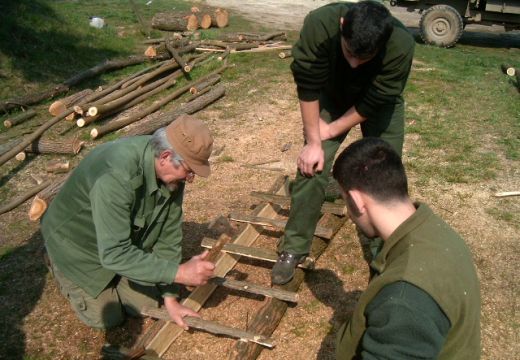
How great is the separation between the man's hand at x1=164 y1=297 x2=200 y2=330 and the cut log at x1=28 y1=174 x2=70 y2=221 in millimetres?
1817

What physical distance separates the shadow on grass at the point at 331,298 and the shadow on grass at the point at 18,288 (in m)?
2.21

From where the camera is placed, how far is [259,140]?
724 centimetres

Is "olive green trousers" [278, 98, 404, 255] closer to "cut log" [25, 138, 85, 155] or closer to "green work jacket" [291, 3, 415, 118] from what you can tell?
"green work jacket" [291, 3, 415, 118]

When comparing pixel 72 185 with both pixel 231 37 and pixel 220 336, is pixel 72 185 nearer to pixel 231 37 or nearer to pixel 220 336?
pixel 220 336

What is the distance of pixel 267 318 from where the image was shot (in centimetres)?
367

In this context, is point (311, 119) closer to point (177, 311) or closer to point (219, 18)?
point (177, 311)

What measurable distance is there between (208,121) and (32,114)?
3.00 meters

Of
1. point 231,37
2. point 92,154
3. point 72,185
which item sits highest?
point 92,154

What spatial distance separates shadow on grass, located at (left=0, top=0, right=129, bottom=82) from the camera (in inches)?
411

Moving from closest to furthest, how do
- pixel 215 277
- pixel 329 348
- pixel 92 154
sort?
1. pixel 92 154
2. pixel 329 348
3. pixel 215 277

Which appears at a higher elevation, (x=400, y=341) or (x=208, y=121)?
(x=400, y=341)

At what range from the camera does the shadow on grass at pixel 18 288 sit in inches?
148

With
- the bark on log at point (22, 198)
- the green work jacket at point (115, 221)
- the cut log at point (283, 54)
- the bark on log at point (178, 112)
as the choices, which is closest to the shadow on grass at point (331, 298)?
the green work jacket at point (115, 221)

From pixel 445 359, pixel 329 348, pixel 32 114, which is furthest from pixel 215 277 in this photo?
pixel 32 114
